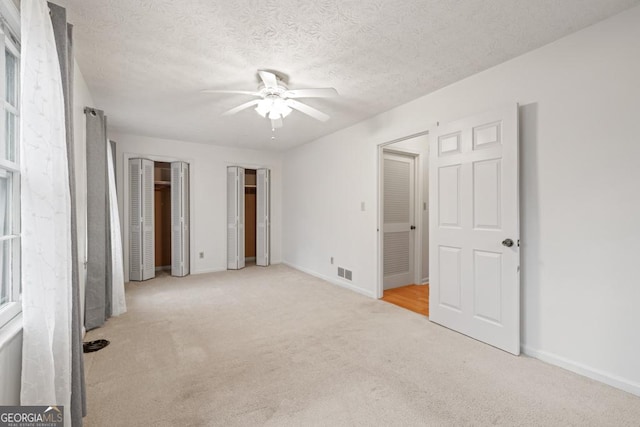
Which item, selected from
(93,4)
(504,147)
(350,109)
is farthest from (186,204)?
(504,147)

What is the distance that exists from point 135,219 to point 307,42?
4.32 metres

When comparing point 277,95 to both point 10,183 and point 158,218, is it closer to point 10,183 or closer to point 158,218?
point 10,183

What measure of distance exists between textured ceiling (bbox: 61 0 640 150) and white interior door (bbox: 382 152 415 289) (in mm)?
1339

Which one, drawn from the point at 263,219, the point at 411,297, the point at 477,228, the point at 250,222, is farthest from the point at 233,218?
the point at 477,228

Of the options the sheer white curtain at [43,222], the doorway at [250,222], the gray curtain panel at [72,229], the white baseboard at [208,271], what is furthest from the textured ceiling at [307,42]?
the doorway at [250,222]

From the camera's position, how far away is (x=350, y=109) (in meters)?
3.67

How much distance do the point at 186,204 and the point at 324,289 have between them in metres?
3.07

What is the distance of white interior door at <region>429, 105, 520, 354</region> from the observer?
2.43 meters

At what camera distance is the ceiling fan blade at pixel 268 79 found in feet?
8.11

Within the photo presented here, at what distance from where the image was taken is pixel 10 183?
146 cm

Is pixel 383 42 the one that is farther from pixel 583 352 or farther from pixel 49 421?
pixel 49 421

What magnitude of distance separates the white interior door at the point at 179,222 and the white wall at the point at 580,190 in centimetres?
467

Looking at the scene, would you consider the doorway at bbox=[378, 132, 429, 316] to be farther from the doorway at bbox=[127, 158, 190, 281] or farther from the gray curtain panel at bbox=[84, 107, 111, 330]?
the doorway at bbox=[127, 158, 190, 281]

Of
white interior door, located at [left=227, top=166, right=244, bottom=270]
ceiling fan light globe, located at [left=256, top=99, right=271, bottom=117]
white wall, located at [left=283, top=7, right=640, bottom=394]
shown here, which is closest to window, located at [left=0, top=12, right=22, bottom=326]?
ceiling fan light globe, located at [left=256, top=99, right=271, bottom=117]
